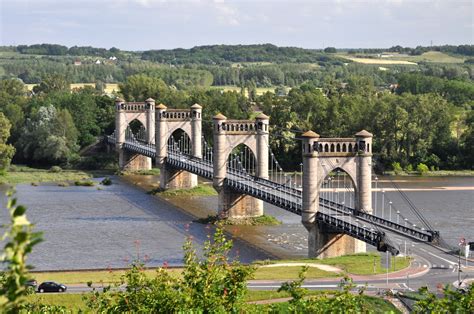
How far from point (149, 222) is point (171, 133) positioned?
79.4 feet

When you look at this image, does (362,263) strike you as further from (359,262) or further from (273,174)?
(273,174)

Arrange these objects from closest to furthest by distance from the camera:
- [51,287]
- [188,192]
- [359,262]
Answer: [51,287], [359,262], [188,192]

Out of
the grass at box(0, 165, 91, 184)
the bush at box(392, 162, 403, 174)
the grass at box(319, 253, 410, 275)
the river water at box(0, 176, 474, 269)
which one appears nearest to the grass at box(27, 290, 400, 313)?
the river water at box(0, 176, 474, 269)

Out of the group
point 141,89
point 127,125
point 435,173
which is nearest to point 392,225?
point 435,173

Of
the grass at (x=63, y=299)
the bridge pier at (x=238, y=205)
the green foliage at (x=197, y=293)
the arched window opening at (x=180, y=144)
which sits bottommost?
the bridge pier at (x=238, y=205)

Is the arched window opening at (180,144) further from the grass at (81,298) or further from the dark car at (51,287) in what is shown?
the grass at (81,298)

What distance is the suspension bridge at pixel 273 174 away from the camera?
49.4 metres

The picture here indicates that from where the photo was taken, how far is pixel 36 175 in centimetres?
9300

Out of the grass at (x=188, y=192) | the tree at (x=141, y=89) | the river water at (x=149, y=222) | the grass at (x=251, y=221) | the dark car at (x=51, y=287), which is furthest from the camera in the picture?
the tree at (x=141, y=89)

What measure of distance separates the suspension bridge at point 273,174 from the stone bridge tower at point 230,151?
0.23 ft

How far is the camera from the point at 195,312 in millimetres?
21047

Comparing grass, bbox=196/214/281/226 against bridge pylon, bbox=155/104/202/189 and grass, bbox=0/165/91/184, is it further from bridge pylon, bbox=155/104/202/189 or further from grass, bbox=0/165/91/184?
grass, bbox=0/165/91/184

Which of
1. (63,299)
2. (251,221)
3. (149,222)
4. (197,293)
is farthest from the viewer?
(149,222)

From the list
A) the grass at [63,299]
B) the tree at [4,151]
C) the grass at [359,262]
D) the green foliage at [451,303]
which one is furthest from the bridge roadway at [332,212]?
the green foliage at [451,303]
